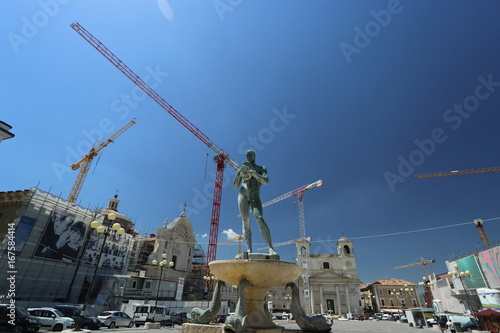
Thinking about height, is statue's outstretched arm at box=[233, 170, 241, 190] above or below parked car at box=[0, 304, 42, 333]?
above

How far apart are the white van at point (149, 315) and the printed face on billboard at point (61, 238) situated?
11.3 m

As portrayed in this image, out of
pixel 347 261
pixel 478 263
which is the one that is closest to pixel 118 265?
pixel 478 263

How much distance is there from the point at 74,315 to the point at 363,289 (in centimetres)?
8484

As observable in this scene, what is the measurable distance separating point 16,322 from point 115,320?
8.24 meters

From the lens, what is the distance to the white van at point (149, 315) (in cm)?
1938

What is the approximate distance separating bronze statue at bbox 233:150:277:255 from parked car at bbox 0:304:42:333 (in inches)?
435

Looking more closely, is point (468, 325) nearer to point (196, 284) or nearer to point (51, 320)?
point (51, 320)

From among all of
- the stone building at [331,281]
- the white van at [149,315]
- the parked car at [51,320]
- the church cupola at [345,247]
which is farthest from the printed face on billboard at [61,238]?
the church cupola at [345,247]

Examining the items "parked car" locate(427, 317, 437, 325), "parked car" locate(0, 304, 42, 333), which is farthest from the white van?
"parked car" locate(427, 317, 437, 325)

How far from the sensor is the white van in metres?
19.4

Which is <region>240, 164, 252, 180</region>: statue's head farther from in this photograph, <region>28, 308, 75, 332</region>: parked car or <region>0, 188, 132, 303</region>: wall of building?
<region>0, 188, 132, 303</region>: wall of building

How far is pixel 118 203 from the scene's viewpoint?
47031 millimetres

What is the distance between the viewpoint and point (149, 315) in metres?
19.7

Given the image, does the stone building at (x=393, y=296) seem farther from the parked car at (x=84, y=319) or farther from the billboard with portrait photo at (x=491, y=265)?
the parked car at (x=84, y=319)
